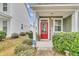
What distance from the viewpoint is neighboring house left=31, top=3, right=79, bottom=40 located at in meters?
8.57

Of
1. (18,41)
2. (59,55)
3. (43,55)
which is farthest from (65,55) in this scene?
(18,41)

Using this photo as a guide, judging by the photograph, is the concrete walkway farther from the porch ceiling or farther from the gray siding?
the porch ceiling

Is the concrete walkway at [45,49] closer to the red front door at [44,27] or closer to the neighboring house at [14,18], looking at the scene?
the red front door at [44,27]

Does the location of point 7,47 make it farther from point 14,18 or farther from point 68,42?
point 68,42

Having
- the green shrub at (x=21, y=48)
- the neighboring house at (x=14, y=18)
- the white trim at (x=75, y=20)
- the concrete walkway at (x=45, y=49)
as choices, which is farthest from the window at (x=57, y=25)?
the green shrub at (x=21, y=48)

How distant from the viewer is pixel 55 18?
9117mm

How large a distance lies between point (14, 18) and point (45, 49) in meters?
1.79

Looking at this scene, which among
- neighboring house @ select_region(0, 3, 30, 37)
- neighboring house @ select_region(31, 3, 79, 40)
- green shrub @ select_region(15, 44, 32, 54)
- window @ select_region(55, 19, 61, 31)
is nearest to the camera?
green shrub @ select_region(15, 44, 32, 54)

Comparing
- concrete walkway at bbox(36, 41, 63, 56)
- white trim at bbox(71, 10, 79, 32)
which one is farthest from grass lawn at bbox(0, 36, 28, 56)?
white trim at bbox(71, 10, 79, 32)

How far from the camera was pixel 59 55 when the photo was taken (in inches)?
320

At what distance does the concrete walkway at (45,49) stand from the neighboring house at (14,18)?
892 millimetres

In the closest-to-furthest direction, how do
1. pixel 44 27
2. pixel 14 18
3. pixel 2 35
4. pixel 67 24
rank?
pixel 2 35 < pixel 14 18 < pixel 67 24 < pixel 44 27

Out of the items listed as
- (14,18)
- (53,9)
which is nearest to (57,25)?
(53,9)

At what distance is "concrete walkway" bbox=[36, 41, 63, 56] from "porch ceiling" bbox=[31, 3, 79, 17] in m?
1.29
